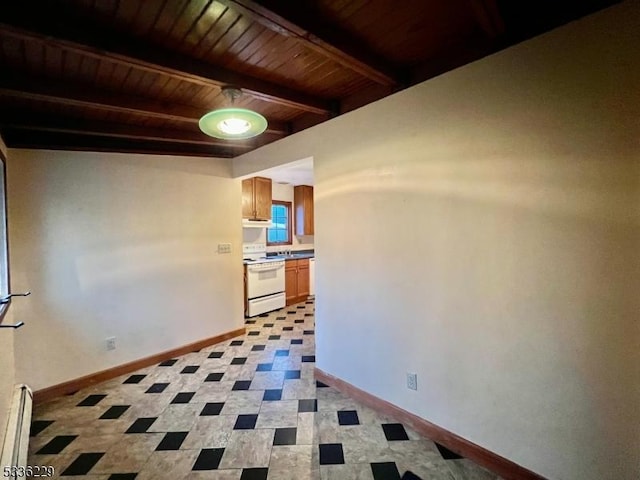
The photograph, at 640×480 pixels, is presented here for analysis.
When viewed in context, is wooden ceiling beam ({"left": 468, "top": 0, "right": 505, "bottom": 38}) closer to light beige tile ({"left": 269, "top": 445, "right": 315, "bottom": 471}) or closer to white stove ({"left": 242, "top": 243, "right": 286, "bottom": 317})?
light beige tile ({"left": 269, "top": 445, "right": 315, "bottom": 471})

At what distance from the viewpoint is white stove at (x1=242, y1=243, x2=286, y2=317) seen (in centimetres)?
465

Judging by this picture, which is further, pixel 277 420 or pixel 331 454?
pixel 277 420

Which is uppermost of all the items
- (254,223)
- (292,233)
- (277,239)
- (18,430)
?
(254,223)

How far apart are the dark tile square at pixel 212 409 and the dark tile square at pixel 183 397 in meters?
0.22

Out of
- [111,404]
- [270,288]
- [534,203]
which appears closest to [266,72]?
[534,203]

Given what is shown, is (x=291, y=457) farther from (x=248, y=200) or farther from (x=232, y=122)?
(x=248, y=200)

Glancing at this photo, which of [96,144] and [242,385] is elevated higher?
[96,144]

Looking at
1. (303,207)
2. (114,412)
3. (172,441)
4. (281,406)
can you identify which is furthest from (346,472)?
(303,207)

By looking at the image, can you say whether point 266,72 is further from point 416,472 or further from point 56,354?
point 56,354

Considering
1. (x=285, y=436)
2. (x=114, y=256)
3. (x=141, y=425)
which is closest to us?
(x=285, y=436)

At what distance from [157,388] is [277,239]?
400cm

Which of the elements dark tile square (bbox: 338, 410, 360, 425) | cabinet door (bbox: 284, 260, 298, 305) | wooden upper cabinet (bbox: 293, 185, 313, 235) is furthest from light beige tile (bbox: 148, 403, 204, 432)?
wooden upper cabinet (bbox: 293, 185, 313, 235)

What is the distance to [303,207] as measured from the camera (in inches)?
255

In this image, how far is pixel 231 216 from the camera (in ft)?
12.5
